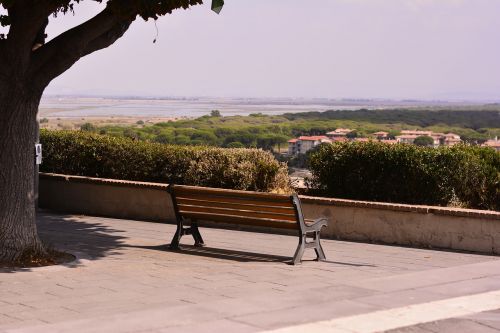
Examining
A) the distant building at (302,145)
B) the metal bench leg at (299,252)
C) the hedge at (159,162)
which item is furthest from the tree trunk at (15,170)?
the distant building at (302,145)

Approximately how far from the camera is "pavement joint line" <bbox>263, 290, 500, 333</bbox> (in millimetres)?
6672

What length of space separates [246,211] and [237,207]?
16 centimetres

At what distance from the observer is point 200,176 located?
14281mm

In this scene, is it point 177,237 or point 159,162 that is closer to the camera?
point 177,237

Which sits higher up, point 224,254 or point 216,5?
point 216,5

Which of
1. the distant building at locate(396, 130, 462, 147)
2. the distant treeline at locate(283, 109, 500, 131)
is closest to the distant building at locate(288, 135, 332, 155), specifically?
the distant building at locate(396, 130, 462, 147)

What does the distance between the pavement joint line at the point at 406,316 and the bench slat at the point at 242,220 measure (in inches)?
103

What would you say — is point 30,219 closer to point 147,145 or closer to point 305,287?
point 305,287

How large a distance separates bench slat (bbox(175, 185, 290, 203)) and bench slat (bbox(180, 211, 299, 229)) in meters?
0.25

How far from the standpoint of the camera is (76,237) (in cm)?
1195

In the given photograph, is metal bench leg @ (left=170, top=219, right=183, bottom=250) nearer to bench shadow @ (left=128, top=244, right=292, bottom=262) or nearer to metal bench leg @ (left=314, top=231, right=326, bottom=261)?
bench shadow @ (left=128, top=244, right=292, bottom=262)

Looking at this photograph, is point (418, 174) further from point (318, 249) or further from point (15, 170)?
point (15, 170)

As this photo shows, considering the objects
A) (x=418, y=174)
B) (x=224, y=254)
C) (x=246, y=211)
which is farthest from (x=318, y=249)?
(x=418, y=174)

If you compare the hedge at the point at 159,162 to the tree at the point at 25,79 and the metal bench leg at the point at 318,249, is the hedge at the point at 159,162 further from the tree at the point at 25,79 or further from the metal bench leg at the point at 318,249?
the tree at the point at 25,79
